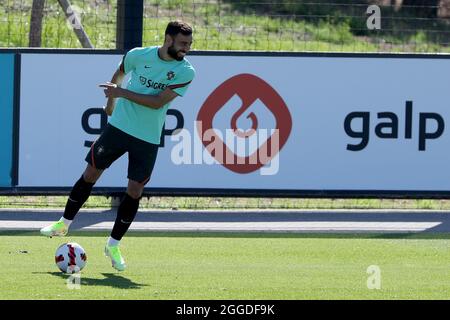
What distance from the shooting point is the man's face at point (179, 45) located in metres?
9.37

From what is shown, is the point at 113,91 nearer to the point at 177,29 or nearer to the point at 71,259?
the point at 177,29

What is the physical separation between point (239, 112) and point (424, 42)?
12.3 meters

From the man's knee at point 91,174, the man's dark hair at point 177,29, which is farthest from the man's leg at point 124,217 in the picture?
the man's dark hair at point 177,29

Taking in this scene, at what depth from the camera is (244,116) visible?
548 inches

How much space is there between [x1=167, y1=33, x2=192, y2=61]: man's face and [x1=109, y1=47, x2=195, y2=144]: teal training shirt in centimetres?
11

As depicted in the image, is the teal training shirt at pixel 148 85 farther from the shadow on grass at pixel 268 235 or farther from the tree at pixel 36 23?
the tree at pixel 36 23

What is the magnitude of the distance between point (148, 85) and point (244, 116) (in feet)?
14.5

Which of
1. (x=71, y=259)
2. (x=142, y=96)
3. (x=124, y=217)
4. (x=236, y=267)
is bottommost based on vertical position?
(x=236, y=267)

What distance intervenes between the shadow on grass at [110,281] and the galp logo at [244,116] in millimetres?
4798

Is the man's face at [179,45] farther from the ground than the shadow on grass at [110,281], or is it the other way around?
the man's face at [179,45]

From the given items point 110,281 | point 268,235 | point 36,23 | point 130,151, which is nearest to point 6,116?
point 36,23

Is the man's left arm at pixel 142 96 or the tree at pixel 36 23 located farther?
the tree at pixel 36 23

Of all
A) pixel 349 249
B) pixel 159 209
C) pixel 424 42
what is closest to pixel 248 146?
pixel 159 209

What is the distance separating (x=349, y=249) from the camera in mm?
11234
